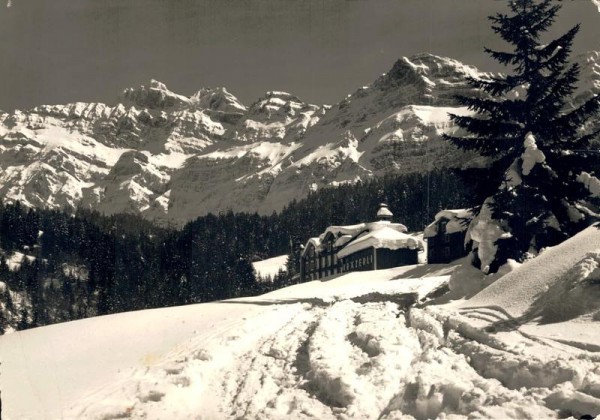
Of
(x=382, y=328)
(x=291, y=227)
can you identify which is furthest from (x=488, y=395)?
(x=291, y=227)

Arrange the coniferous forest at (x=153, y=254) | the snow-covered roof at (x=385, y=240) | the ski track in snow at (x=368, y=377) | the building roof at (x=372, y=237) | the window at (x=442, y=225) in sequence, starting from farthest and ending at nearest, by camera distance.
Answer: the coniferous forest at (x=153, y=254) < the building roof at (x=372, y=237) < the snow-covered roof at (x=385, y=240) < the window at (x=442, y=225) < the ski track in snow at (x=368, y=377)

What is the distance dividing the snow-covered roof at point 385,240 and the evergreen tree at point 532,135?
123 feet

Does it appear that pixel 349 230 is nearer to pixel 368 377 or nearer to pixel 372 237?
pixel 372 237

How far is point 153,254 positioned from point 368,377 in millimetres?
110940

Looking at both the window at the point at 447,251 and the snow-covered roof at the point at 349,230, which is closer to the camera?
the window at the point at 447,251

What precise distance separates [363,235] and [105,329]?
50.7m

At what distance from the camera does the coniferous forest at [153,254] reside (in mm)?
103125

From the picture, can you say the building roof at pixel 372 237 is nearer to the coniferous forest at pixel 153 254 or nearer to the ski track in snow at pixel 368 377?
the coniferous forest at pixel 153 254

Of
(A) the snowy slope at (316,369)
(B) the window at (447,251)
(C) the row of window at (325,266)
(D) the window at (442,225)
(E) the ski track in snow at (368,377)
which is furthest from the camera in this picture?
(C) the row of window at (325,266)

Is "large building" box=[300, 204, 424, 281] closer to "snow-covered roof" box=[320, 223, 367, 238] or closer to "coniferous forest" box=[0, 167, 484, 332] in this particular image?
"snow-covered roof" box=[320, 223, 367, 238]

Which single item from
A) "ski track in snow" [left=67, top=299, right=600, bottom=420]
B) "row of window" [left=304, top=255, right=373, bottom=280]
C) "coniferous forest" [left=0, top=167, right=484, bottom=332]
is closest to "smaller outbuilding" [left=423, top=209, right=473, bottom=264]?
"row of window" [left=304, top=255, right=373, bottom=280]

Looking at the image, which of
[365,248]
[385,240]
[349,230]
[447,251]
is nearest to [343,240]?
[349,230]

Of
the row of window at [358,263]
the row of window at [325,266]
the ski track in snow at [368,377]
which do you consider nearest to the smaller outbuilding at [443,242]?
the row of window at [358,263]

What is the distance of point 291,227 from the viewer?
151 metres
